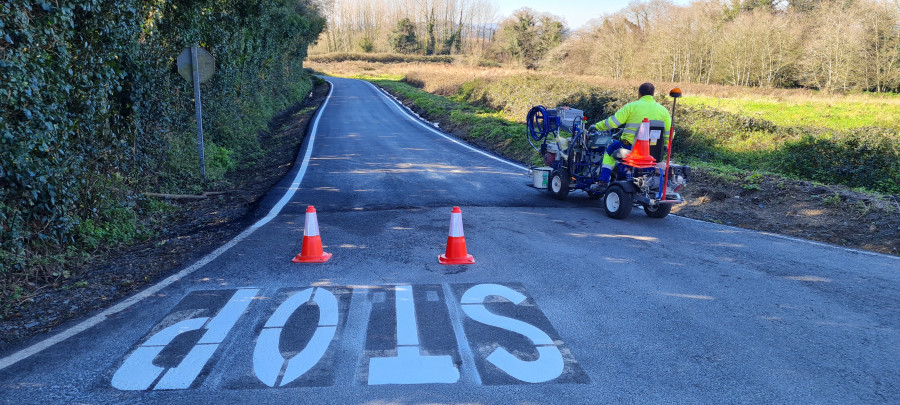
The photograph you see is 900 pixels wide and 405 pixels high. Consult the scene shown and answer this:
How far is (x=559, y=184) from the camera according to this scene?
9.86 m

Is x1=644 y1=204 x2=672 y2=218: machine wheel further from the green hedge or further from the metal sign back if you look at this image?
the metal sign back

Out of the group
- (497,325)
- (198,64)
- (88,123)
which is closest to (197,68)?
(198,64)

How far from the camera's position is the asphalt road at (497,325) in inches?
140

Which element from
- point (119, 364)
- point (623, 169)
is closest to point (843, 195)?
point (623, 169)

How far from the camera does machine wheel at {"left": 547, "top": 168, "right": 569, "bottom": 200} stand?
31.9 feet

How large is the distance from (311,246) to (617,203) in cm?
462

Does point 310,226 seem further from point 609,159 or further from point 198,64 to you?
point 198,64

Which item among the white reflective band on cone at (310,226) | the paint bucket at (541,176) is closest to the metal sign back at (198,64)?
the white reflective band on cone at (310,226)

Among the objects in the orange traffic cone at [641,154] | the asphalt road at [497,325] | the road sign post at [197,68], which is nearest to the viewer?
the asphalt road at [497,325]

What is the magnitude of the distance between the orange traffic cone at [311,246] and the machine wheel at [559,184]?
4.96 m

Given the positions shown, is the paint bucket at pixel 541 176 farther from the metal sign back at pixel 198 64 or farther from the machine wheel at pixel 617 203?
the metal sign back at pixel 198 64

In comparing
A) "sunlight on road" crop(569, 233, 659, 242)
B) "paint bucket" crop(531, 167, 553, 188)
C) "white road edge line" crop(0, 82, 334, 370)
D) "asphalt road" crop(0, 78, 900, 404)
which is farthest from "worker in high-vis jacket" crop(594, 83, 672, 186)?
"white road edge line" crop(0, 82, 334, 370)

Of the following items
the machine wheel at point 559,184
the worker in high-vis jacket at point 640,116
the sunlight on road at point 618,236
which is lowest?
the sunlight on road at point 618,236

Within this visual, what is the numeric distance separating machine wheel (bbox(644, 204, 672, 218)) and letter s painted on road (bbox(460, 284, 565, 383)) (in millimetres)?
4063
